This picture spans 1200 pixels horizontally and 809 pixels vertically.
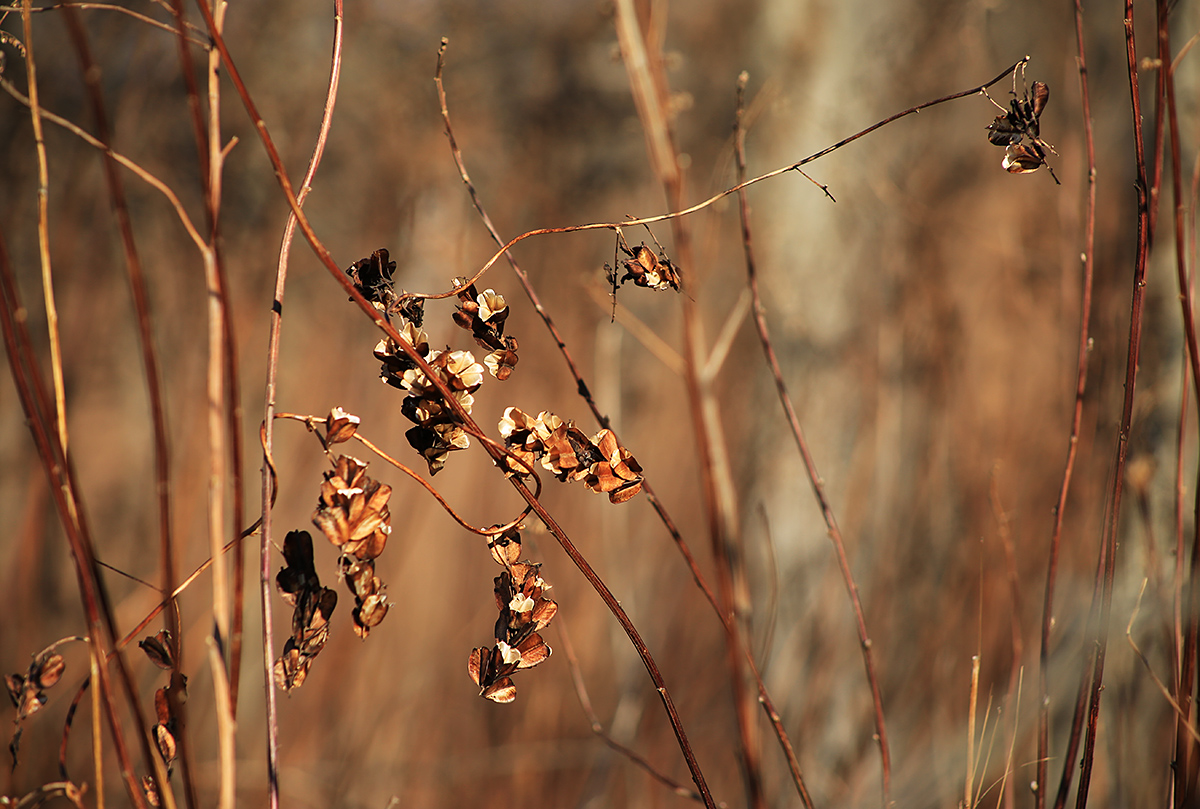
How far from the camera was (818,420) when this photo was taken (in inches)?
62.7

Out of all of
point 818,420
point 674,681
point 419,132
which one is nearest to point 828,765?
point 674,681

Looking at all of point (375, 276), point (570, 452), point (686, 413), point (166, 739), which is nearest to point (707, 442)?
point (570, 452)

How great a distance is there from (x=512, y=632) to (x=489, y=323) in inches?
6.8

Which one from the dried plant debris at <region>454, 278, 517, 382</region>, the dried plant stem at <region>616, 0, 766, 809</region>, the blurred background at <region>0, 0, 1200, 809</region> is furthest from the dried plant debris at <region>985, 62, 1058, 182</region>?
the blurred background at <region>0, 0, 1200, 809</region>

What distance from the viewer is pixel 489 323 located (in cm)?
38

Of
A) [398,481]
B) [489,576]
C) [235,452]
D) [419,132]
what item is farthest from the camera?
[419,132]

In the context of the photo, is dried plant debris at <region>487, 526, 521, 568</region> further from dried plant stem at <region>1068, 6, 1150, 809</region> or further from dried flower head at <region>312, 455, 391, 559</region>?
dried plant stem at <region>1068, 6, 1150, 809</region>

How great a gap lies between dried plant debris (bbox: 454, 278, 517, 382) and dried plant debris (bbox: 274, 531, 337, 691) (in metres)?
0.13

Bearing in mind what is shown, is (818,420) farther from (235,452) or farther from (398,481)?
(235,452)

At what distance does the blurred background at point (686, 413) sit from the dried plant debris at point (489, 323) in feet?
1.26

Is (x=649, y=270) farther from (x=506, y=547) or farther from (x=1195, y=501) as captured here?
(x=1195, y=501)

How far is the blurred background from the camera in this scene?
3.89 ft

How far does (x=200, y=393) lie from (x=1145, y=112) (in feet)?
7.10

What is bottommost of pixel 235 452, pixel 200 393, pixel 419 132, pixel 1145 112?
pixel 235 452
